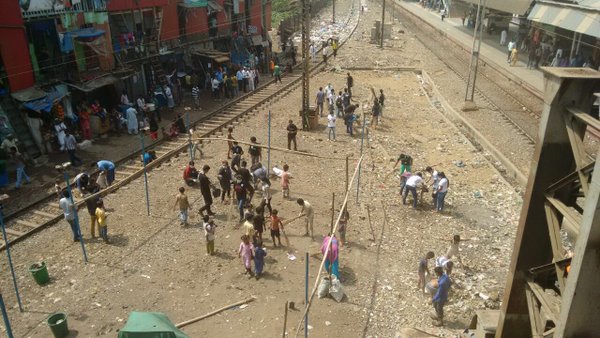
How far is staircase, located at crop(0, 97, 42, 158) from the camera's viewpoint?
60.1ft

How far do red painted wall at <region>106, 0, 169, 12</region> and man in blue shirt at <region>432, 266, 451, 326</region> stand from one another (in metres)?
20.6

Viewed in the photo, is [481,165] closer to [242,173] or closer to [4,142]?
[242,173]

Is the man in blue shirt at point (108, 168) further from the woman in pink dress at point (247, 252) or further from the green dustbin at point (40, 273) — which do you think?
the woman in pink dress at point (247, 252)

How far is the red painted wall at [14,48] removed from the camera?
17.8 m

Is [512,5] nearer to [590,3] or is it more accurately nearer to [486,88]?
[590,3]

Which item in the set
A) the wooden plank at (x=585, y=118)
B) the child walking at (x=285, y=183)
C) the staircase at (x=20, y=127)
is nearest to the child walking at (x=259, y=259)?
the child walking at (x=285, y=183)

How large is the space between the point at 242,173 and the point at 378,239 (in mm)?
4345

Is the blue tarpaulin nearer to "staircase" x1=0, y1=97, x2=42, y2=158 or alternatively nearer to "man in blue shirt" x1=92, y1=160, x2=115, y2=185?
"staircase" x1=0, y1=97, x2=42, y2=158

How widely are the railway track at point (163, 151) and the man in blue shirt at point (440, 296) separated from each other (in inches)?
342

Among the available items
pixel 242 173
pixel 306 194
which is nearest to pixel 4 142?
pixel 242 173

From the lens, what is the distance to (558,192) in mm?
5074

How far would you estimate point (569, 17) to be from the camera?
26.6 m

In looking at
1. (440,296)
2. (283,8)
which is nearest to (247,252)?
(440,296)

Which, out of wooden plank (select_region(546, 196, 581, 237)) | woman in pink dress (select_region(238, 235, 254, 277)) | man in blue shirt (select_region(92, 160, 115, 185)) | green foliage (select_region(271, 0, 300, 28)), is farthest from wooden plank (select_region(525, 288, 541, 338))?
green foliage (select_region(271, 0, 300, 28))
